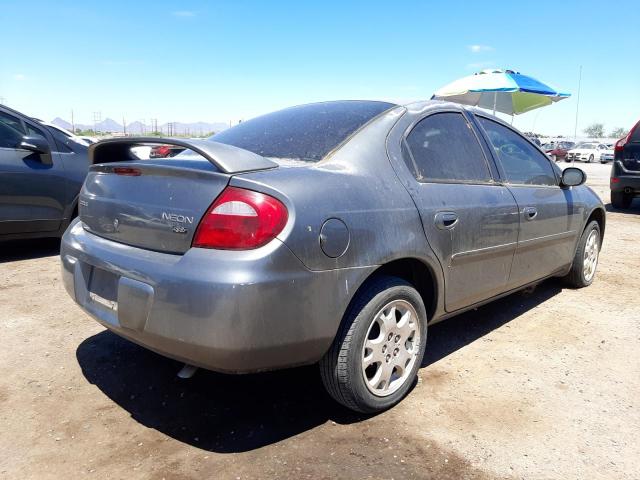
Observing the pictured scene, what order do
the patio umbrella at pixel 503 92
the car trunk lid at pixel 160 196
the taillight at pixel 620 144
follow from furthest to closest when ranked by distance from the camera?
the patio umbrella at pixel 503 92
the taillight at pixel 620 144
the car trunk lid at pixel 160 196

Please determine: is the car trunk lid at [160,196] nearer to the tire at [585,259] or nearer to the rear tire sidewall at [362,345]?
the rear tire sidewall at [362,345]

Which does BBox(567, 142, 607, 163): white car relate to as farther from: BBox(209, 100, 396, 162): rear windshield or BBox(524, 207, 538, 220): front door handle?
BBox(209, 100, 396, 162): rear windshield

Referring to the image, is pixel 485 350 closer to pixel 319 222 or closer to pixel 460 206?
pixel 460 206

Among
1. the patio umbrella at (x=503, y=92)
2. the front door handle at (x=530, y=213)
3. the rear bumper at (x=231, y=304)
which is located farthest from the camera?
the patio umbrella at (x=503, y=92)

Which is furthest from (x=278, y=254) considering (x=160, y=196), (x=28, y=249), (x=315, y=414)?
(x=28, y=249)

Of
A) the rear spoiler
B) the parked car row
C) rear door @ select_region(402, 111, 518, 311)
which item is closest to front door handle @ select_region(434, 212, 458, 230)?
rear door @ select_region(402, 111, 518, 311)

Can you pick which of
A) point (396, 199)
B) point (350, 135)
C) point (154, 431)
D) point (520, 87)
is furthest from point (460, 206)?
point (520, 87)

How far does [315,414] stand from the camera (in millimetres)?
2494

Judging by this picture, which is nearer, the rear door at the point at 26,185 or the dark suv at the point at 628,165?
the rear door at the point at 26,185

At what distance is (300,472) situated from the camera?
80.3 inches

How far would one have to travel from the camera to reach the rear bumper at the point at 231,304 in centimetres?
191

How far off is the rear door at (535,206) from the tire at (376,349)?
3.73ft

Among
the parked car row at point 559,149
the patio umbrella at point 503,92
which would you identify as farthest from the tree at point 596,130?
the patio umbrella at point 503,92

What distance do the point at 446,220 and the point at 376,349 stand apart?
0.79 m
